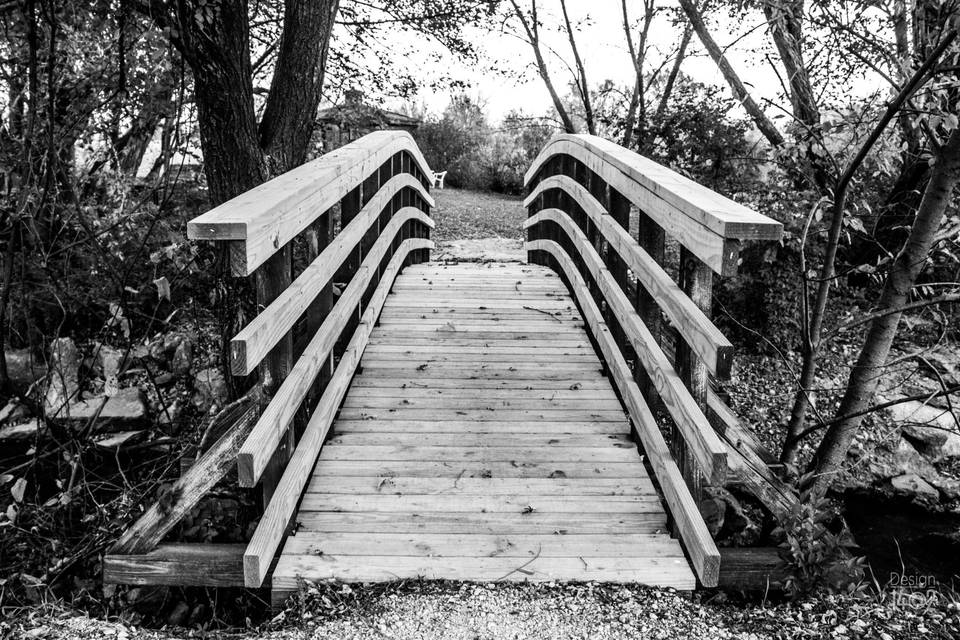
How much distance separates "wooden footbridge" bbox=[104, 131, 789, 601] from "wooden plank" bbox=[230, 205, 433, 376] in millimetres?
10

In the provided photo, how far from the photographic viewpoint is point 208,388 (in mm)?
7316

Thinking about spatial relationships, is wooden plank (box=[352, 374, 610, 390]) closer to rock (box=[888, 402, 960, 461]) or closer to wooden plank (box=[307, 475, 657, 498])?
wooden plank (box=[307, 475, 657, 498])

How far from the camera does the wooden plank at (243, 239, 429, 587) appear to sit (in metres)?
2.46

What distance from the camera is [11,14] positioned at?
15.3 ft

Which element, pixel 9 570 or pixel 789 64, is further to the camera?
pixel 789 64

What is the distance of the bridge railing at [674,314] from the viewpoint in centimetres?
237

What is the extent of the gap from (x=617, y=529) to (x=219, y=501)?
204 cm

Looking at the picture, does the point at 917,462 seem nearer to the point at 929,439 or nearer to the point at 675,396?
the point at 929,439

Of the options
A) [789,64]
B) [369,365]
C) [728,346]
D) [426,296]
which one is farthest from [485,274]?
[728,346]

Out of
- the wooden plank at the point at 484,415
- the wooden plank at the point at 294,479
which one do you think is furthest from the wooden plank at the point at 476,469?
the wooden plank at the point at 484,415

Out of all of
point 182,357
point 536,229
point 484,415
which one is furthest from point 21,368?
point 484,415

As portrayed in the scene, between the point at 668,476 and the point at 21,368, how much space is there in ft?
23.7

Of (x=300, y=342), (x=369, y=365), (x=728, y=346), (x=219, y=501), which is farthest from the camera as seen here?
(x=369, y=365)

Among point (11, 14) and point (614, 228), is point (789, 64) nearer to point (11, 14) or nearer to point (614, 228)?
point (614, 228)
